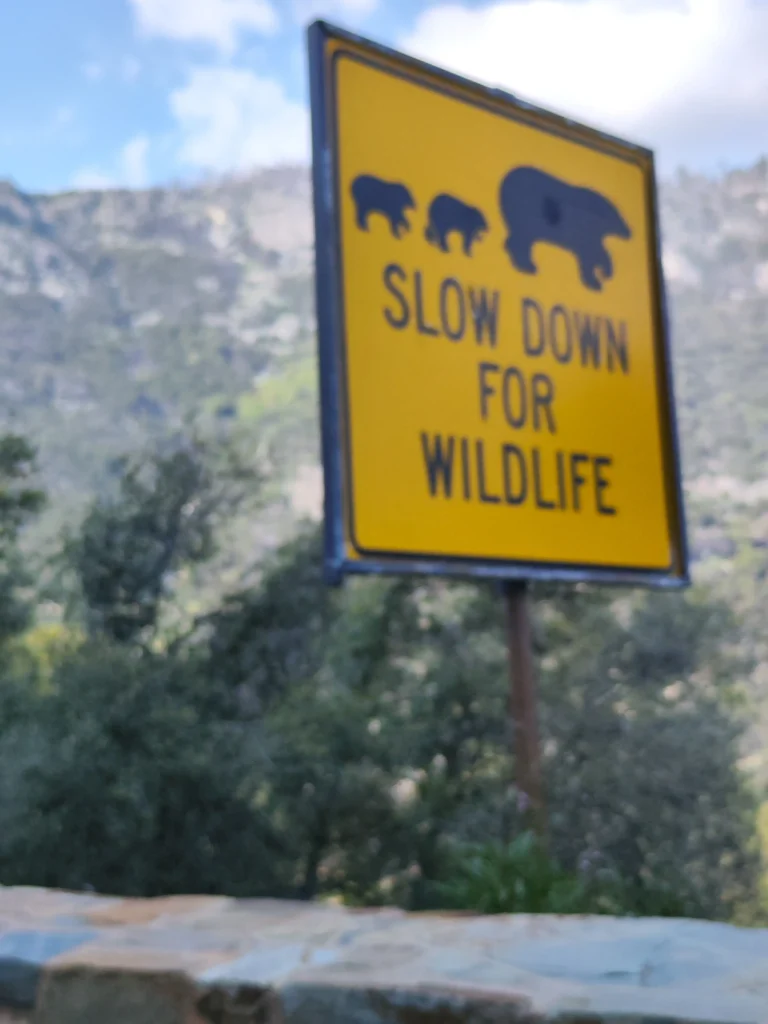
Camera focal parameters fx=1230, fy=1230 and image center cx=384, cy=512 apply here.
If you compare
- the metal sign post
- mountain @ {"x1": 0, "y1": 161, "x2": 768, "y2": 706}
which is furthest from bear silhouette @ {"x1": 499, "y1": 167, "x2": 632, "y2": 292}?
mountain @ {"x1": 0, "y1": 161, "x2": 768, "y2": 706}

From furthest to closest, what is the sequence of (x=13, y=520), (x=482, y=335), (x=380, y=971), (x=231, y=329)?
(x=231, y=329), (x=13, y=520), (x=482, y=335), (x=380, y=971)

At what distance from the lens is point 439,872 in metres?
15.1

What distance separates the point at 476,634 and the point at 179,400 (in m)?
66.0

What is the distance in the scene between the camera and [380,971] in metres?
2.91

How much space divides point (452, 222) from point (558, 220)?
96cm

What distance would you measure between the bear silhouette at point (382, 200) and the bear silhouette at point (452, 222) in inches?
6.2

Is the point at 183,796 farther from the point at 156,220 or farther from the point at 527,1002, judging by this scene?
the point at 156,220

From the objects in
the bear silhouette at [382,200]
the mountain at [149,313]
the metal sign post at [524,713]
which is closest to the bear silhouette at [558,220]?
the bear silhouette at [382,200]

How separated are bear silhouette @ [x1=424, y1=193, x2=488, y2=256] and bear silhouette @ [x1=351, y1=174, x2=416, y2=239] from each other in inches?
6.2

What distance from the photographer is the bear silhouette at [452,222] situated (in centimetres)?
677

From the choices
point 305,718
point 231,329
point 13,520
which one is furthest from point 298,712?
point 231,329

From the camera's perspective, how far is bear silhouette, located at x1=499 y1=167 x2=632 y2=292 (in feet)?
23.9

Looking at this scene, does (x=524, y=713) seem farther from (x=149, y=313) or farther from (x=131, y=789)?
(x=149, y=313)

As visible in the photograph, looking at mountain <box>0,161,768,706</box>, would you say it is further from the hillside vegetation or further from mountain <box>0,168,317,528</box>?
the hillside vegetation
